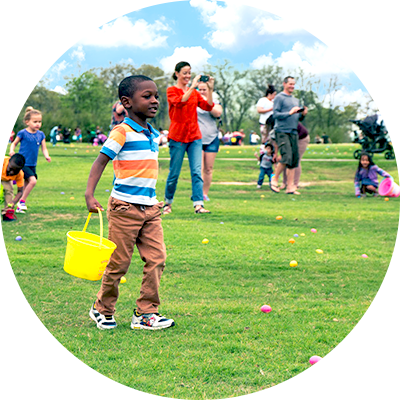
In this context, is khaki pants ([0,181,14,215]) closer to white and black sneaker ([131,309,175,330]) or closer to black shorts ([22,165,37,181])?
black shorts ([22,165,37,181])

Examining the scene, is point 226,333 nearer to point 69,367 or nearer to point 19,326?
point 69,367

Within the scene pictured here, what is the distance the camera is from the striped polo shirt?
13.2 ft

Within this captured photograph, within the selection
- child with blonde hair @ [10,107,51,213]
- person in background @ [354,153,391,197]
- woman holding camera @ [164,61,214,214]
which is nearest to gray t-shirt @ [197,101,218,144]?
woman holding camera @ [164,61,214,214]

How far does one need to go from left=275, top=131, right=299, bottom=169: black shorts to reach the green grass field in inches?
148

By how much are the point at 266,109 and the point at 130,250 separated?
10231mm

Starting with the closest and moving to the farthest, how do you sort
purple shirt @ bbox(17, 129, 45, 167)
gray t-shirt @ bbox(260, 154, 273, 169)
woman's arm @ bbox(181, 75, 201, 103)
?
woman's arm @ bbox(181, 75, 201, 103) → purple shirt @ bbox(17, 129, 45, 167) → gray t-shirt @ bbox(260, 154, 273, 169)

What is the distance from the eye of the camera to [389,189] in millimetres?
13242

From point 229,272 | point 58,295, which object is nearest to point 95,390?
point 58,295

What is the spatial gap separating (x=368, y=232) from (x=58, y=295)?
16.7ft

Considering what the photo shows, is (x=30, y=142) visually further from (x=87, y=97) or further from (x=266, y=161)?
(x=87, y=97)

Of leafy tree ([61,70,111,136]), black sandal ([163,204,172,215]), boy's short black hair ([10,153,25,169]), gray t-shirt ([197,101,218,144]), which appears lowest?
black sandal ([163,204,172,215])

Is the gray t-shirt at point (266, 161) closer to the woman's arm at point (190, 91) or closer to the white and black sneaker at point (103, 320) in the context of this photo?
the woman's arm at point (190, 91)

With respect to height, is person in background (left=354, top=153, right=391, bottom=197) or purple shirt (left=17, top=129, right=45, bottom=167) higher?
purple shirt (left=17, top=129, right=45, bottom=167)

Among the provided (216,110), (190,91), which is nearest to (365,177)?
(216,110)
